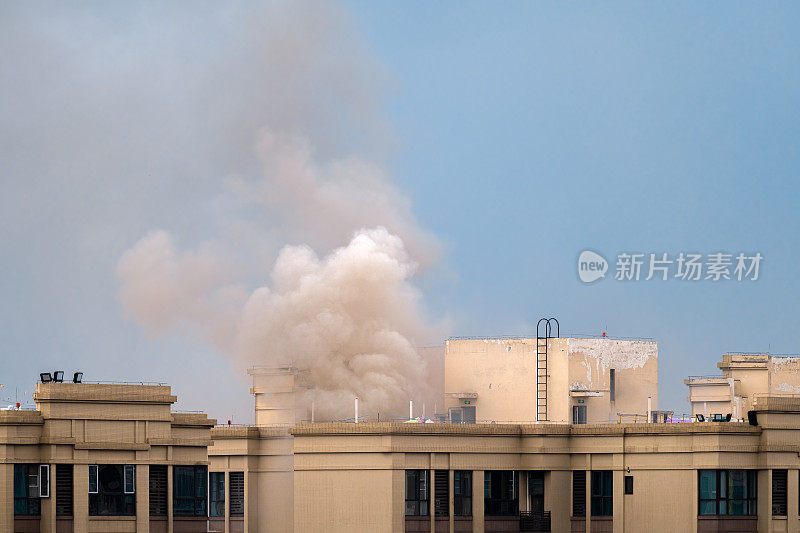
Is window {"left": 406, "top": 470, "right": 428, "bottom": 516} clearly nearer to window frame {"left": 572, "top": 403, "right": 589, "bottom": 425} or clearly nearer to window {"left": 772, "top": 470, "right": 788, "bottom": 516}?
window {"left": 772, "top": 470, "right": 788, "bottom": 516}

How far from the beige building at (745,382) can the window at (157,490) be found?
50503mm

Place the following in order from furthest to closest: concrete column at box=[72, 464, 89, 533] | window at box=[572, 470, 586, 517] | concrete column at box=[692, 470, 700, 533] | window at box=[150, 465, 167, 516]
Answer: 1. window at box=[572, 470, 586, 517]
2. concrete column at box=[692, 470, 700, 533]
3. window at box=[150, 465, 167, 516]
4. concrete column at box=[72, 464, 89, 533]

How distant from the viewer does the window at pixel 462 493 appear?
76.8m

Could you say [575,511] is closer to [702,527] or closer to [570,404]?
[702,527]

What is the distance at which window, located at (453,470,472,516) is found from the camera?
76812mm

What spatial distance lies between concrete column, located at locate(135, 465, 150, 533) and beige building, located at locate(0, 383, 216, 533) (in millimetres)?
40

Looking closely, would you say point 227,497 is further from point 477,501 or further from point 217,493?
point 477,501

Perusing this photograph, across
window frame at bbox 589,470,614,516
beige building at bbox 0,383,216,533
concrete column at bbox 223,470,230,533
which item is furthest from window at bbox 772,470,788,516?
beige building at bbox 0,383,216,533

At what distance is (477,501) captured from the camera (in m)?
77.2

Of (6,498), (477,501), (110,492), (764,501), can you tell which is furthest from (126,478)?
(764,501)

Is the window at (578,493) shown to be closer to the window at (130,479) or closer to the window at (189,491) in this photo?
the window at (189,491)

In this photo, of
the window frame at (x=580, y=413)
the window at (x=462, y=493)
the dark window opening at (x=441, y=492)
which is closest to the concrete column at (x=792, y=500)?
the window at (x=462, y=493)

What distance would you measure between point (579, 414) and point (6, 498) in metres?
42.7

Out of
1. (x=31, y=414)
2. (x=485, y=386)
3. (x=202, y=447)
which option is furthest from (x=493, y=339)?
(x=31, y=414)
